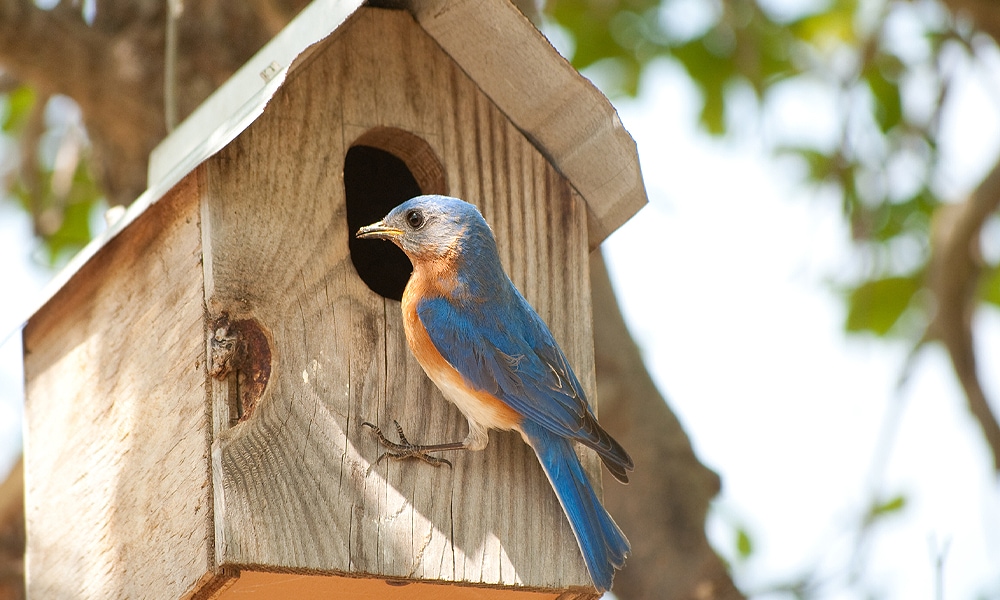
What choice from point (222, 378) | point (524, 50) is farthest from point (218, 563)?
point (524, 50)

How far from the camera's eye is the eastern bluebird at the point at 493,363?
10.6ft

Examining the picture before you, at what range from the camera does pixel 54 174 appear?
20.1 ft

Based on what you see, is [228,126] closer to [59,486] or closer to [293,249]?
[293,249]

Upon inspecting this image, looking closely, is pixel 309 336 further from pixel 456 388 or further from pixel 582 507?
pixel 582 507

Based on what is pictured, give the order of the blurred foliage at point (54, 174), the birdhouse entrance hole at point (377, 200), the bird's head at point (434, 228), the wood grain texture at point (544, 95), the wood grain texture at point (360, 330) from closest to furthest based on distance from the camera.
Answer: the wood grain texture at point (360, 330)
the bird's head at point (434, 228)
the wood grain texture at point (544, 95)
the birdhouse entrance hole at point (377, 200)
the blurred foliage at point (54, 174)

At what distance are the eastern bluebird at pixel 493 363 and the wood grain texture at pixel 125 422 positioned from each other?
477 mm

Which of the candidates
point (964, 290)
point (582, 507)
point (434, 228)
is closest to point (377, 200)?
point (434, 228)

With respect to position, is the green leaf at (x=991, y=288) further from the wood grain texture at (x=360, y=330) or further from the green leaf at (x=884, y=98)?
the wood grain texture at (x=360, y=330)

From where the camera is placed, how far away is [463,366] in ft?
10.7

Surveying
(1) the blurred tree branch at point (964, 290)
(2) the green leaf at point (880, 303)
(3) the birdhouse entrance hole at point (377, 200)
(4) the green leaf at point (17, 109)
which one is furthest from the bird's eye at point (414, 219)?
(4) the green leaf at point (17, 109)

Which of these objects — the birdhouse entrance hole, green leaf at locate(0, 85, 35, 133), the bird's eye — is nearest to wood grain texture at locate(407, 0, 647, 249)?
the birdhouse entrance hole

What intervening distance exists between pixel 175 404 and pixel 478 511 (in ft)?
2.62

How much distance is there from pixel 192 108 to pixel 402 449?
1.91 meters

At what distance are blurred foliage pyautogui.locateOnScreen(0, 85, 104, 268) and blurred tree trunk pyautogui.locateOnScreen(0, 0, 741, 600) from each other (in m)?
0.86
